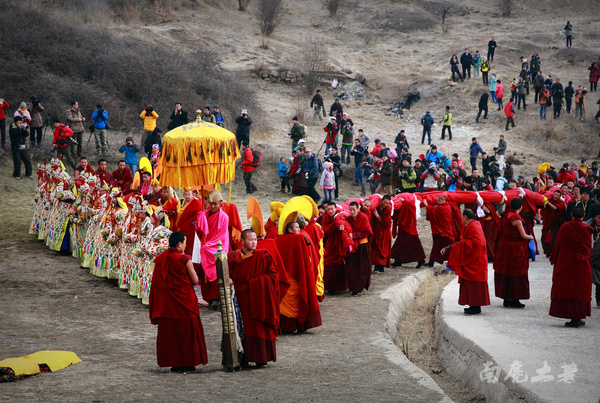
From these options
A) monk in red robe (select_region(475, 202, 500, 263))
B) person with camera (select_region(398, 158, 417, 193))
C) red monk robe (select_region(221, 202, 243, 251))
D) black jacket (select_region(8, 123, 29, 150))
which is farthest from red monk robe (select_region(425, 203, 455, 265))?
black jacket (select_region(8, 123, 29, 150))

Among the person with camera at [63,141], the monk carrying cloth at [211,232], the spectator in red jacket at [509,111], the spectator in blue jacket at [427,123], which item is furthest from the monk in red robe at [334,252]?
the spectator in red jacket at [509,111]

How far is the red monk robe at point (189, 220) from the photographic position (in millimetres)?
10180

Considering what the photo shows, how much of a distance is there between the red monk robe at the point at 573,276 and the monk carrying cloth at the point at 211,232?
4.53 m

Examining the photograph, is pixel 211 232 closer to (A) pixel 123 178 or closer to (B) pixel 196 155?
(B) pixel 196 155

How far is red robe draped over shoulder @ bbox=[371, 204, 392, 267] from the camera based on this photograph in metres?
13.2

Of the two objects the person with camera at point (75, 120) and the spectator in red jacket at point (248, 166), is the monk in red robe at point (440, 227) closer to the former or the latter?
the spectator in red jacket at point (248, 166)

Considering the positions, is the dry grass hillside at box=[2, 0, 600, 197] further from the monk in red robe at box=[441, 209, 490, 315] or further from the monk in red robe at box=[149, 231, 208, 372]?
the monk in red robe at box=[149, 231, 208, 372]

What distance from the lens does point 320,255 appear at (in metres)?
10.5

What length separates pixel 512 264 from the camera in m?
10.0

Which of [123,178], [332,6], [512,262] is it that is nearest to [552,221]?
[512,262]

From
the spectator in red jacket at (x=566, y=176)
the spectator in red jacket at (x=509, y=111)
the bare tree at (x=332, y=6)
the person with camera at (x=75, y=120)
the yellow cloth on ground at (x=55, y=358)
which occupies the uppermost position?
the bare tree at (x=332, y=6)

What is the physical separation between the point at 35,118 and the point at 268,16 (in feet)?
65.9

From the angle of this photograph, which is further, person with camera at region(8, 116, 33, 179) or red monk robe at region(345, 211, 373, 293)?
person with camera at region(8, 116, 33, 179)

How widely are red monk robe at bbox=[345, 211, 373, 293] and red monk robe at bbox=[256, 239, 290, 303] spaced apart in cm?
342
